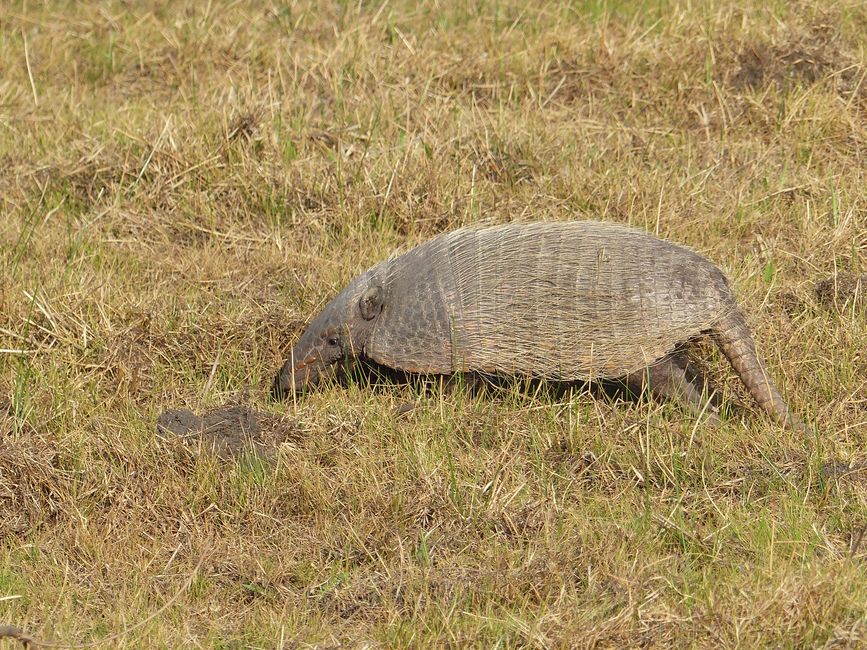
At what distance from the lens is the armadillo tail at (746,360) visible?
13.5ft

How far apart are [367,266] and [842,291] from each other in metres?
1.94

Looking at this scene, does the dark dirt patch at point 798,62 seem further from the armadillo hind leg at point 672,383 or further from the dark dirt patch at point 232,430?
the dark dirt patch at point 232,430

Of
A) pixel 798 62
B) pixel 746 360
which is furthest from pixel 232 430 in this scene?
pixel 798 62

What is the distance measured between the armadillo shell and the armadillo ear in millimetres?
52

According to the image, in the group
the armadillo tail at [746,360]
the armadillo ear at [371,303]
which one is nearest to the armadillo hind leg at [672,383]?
the armadillo tail at [746,360]

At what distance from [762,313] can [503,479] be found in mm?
1427

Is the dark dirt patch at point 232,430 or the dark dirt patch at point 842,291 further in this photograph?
the dark dirt patch at point 842,291

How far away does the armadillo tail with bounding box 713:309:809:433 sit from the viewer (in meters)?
→ 4.12

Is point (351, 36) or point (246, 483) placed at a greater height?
point (351, 36)

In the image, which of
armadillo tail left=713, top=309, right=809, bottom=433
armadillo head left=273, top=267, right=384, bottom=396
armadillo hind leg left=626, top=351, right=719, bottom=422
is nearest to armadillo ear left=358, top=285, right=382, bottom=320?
armadillo head left=273, top=267, right=384, bottom=396

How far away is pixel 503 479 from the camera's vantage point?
3.86 metres

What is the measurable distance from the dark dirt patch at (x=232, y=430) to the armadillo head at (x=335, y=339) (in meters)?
0.30

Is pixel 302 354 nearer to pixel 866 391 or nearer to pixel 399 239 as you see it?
pixel 399 239

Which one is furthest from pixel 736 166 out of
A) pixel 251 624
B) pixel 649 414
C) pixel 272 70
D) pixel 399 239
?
pixel 251 624
